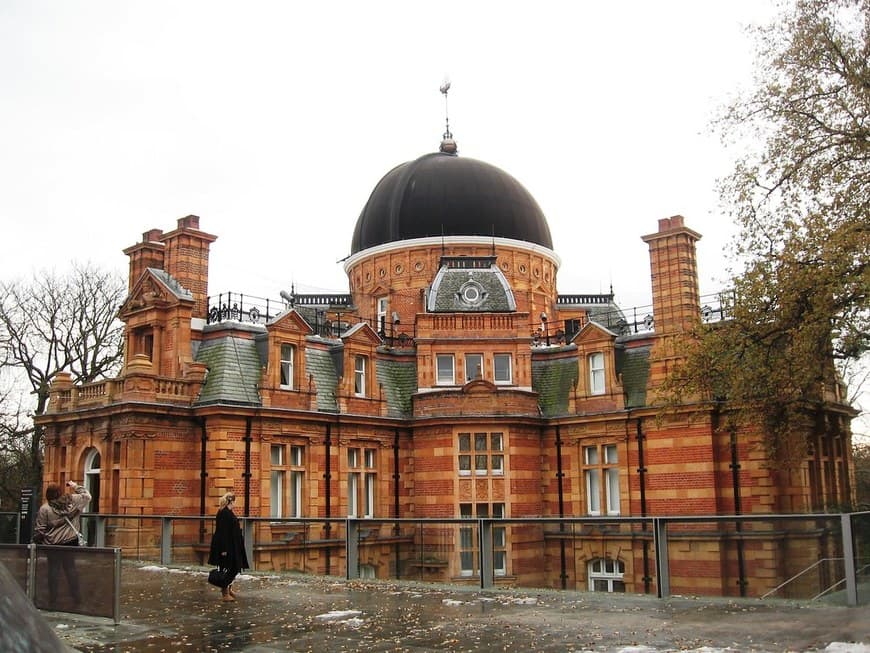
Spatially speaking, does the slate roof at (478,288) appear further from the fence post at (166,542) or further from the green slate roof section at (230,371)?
the fence post at (166,542)

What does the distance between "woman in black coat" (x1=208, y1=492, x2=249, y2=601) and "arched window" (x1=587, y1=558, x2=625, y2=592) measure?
6.19 metres

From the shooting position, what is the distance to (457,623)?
501 inches

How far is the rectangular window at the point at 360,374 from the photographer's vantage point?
34.0 m

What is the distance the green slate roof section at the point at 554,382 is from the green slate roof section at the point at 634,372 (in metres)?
1.76

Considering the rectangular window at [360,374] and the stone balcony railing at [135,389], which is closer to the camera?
the stone balcony railing at [135,389]

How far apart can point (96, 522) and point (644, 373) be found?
61.4 ft

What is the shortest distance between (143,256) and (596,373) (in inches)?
676

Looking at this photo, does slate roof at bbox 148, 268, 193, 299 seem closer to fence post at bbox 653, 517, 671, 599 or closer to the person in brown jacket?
the person in brown jacket

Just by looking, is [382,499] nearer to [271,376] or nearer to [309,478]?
[309,478]

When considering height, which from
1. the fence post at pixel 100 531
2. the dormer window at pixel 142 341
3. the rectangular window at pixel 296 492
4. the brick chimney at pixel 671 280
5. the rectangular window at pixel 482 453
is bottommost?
the fence post at pixel 100 531

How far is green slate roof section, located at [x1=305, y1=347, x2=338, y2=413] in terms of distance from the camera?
3266 cm

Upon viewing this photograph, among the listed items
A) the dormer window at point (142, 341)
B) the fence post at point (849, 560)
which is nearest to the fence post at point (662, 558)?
the fence post at point (849, 560)

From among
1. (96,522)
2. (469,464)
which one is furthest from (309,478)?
(96,522)

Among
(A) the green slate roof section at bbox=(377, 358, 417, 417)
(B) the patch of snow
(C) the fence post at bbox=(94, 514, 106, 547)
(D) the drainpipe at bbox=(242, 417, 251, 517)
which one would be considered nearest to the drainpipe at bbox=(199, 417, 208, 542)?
(D) the drainpipe at bbox=(242, 417, 251, 517)
